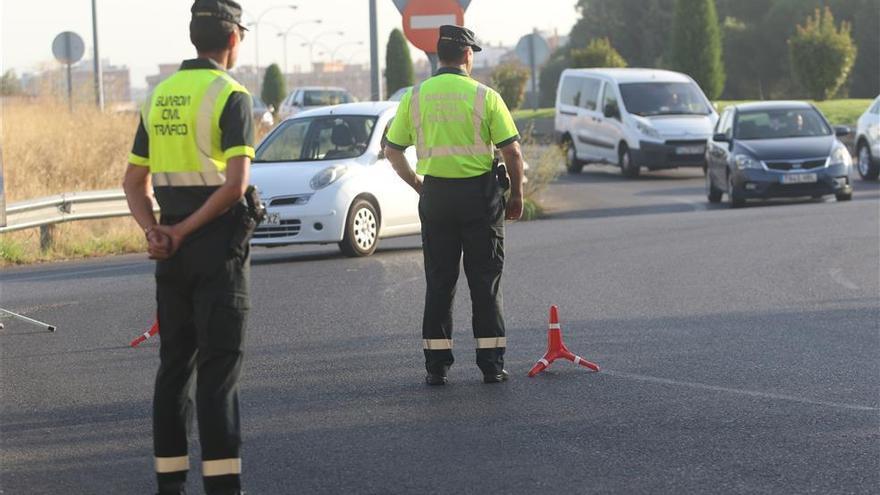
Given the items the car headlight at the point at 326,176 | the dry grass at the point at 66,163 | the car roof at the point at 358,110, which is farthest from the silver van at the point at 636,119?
the car headlight at the point at 326,176

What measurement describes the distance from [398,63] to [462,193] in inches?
2288

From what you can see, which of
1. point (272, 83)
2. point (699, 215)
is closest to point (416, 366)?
point (699, 215)

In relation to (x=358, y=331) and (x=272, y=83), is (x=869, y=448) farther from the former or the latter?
(x=272, y=83)

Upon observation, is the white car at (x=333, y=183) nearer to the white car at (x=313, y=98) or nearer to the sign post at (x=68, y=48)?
the sign post at (x=68, y=48)

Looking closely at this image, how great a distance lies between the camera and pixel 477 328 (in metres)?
9.01

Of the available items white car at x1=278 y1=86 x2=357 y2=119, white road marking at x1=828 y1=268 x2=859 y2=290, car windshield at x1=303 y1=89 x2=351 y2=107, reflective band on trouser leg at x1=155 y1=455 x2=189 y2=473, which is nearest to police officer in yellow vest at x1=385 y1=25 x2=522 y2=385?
reflective band on trouser leg at x1=155 y1=455 x2=189 y2=473

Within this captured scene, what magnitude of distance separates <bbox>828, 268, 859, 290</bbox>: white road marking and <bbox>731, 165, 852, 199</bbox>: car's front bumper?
30.0 ft

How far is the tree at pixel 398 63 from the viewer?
6606cm

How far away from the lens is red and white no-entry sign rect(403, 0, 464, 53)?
49.2ft

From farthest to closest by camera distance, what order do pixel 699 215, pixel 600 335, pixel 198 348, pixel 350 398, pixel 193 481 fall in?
pixel 699 215
pixel 600 335
pixel 350 398
pixel 193 481
pixel 198 348

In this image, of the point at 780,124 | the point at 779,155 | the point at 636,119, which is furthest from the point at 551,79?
the point at 779,155

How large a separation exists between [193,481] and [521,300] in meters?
6.39

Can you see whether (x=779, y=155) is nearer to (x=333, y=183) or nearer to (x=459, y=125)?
(x=333, y=183)

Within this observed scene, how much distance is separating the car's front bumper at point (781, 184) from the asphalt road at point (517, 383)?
7.03 metres
